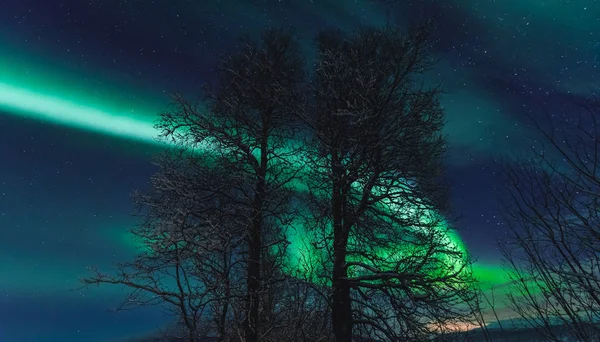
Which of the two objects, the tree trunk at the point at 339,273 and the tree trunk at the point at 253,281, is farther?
the tree trunk at the point at 339,273

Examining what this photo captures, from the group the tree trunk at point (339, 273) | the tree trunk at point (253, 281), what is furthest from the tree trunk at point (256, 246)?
the tree trunk at point (339, 273)

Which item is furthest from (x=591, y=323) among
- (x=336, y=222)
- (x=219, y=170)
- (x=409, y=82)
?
(x=219, y=170)

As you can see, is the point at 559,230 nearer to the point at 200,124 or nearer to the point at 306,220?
the point at 306,220

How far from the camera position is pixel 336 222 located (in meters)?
9.16

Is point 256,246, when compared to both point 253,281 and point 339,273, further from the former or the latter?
point 339,273

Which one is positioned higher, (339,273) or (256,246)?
(256,246)

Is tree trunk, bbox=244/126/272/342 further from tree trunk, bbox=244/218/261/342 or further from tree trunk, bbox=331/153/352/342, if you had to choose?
tree trunk, bbox=331/153/352/342

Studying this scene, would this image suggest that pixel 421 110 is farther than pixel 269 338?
No

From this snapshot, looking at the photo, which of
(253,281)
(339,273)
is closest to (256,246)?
(253,281)

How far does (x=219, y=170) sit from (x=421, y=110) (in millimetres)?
5066

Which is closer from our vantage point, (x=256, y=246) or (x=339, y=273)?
(x=339, y=273)

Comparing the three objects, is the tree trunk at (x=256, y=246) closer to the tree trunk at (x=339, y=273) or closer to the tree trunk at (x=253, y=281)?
the tree trunk at (x=253, y=281)

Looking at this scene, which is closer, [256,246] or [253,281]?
[253,281]

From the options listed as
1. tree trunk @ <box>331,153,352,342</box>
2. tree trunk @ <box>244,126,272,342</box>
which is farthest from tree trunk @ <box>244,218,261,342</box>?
tree trunk @ <box>331,153,352,342</box>
